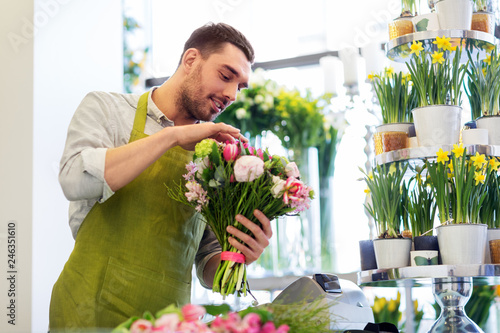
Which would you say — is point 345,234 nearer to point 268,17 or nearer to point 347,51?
point 347,51

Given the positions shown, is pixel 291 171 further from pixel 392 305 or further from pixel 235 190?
pixel 392 305

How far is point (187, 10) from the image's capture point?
5.02 meters

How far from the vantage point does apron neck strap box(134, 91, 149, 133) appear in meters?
2.00

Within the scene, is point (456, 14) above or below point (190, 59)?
above

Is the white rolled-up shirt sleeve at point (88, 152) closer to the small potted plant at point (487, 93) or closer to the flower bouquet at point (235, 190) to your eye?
the flower bouquet at point (235, 190)

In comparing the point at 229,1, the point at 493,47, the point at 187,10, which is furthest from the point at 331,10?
the point at 493,47

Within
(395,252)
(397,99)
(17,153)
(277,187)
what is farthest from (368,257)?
(17,153)

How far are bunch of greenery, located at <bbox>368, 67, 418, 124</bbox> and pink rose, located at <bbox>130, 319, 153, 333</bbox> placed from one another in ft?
5.35

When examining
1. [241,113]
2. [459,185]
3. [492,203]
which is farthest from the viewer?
[241,113]

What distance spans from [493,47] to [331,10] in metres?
2.46

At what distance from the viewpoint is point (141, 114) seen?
2.04m

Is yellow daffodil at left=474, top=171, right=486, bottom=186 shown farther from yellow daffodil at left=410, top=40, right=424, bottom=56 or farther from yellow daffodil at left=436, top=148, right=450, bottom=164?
yellow daffodil at left=410, top=40, right=424, bottom=56

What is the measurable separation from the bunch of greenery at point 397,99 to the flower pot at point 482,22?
34cm

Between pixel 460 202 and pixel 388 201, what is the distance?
0.82 feet
